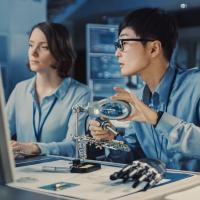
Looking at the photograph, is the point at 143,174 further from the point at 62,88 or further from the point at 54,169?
the point at 62,88

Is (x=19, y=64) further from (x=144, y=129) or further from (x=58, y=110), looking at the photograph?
(x=144, y=129)

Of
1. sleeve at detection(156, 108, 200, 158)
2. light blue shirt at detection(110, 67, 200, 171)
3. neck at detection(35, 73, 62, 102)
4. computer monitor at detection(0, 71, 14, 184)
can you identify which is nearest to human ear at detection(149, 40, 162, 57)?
light blue shirt at detection(110, 67, 200, 171)

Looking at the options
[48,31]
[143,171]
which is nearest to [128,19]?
[48,31]

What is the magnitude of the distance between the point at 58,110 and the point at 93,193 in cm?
108

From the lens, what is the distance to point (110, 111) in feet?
5.62

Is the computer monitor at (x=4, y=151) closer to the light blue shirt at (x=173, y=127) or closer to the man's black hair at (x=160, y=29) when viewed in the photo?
the light blue shirt at (x=173, y=127)

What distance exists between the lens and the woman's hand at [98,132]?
180 centimetres

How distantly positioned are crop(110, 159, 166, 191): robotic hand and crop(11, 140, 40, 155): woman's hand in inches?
29.1

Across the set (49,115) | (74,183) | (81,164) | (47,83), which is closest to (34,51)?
(47,83)

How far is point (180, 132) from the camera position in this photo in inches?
72.7

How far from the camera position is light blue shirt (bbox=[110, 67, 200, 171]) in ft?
6.10

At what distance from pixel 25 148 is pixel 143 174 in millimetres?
900

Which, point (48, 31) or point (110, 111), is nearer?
point (110, 111)

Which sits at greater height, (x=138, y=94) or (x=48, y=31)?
(x=48, y=31)
